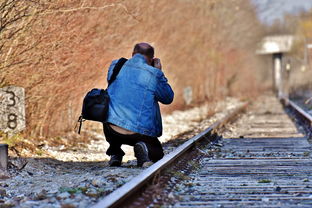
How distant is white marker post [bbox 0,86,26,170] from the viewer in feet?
28.9

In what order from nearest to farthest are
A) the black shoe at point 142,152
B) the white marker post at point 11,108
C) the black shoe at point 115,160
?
the black shoe at point 142,152, the black shoe at point 115,160, the white marker post at point 11,108

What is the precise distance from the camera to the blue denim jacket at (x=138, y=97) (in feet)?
22.7

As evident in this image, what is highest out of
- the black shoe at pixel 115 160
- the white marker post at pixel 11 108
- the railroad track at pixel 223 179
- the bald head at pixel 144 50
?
the bald head at pixel 144 50

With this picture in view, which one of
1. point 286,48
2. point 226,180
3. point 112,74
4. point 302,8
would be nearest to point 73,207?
point 226,180

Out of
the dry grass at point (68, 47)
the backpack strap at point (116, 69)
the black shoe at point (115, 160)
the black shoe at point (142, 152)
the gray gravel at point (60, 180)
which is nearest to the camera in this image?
the gray gravel at point (60, 180)

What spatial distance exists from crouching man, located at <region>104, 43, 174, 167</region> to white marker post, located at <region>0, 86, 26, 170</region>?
2.18 metres

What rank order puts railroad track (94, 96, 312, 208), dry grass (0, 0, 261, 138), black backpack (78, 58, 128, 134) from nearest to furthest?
railroad track (94, 96, 312, 208) < black backpack (78, 58, 128, 134) < dry grass (0, 0, 261, 138)

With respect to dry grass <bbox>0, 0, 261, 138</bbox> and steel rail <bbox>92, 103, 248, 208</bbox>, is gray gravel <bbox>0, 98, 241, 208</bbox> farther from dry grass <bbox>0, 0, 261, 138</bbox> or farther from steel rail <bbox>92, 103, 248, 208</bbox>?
dry grass <bbox>0, 0, 261, 138</bbox>

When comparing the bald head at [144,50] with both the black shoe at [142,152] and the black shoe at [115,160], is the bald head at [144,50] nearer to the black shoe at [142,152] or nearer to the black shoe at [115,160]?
the black shoe at [142,152]

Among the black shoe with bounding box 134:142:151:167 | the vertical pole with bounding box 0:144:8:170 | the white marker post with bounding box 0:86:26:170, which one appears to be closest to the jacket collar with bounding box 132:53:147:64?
the black shoe with bounding box 134:142:151:167

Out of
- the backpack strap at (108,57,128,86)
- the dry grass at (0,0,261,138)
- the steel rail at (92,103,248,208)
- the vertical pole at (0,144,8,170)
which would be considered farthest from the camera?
the dry grass at (0,0,261,138)

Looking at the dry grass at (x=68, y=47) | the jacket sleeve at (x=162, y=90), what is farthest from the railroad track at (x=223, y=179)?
the dry grass at (x=68, y=47)

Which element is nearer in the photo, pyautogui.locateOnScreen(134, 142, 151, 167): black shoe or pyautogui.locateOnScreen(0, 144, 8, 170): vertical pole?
pyautogui.locateOnScreen(0, 144, 8, 170): vertical pole

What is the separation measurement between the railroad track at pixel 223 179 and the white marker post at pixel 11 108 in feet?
7.66
